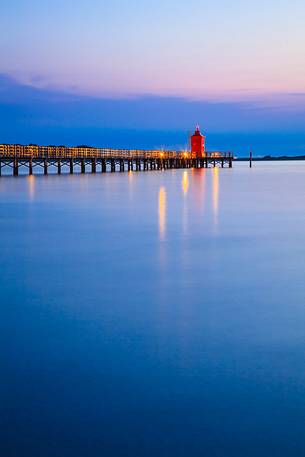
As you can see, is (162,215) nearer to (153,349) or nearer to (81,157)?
(153,349)

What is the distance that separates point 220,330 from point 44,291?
3284mm

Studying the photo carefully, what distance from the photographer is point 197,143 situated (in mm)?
101875

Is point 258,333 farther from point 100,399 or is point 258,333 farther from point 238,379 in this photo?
point 100,399

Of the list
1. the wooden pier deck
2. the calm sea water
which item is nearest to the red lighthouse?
the wooden pier deck

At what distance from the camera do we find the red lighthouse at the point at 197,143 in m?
101

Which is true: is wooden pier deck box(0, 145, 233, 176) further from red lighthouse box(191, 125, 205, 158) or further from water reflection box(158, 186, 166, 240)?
water reflection box(158, 186, 166, 240)

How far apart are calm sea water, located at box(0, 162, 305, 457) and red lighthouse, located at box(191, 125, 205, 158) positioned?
286 ft

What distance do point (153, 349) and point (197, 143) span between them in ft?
317

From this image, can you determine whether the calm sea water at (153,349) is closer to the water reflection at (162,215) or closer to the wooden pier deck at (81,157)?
the water reflection at (162,215)

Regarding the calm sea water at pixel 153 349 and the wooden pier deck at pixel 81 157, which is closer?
the calm sea water at pixel 153 349

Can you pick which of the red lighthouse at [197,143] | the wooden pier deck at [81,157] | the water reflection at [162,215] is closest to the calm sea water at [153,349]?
the water reflection at [162,215]

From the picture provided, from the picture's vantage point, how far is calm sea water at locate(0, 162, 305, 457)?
462 cm

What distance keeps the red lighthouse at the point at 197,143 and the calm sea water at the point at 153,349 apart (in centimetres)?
8727

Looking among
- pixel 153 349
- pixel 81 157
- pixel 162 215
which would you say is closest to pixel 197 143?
pixel 81 157
